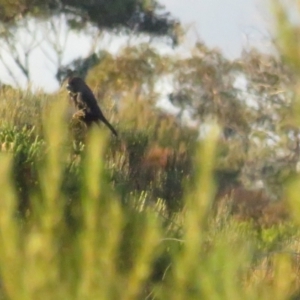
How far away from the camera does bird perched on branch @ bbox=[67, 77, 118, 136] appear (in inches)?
389

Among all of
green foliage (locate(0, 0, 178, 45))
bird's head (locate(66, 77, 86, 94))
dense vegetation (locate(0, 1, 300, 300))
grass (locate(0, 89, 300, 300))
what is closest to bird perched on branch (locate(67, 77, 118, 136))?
bird's head (locate(66, 77, 86, 94))

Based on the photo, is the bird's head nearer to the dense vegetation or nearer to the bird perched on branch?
the bird perched on branch

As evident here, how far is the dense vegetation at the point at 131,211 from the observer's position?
250 centimetres

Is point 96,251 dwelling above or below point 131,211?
above

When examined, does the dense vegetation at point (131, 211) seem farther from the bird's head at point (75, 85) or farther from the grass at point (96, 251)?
the bird's head at point (75, 85)

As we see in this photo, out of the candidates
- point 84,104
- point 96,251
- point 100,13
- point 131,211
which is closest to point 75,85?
point 84,104

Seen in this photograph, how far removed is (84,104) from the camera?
33.2 ft

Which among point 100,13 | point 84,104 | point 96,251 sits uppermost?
point 96,251

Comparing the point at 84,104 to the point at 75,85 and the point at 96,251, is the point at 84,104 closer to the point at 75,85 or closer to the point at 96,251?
the point at 75,85

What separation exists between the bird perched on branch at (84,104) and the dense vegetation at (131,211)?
198 millimetres

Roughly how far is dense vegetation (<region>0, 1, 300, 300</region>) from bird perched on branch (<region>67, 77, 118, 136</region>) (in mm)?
198

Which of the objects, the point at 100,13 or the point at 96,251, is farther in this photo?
the point at 100,13

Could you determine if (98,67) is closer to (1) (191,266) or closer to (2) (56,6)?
(2) (56,6)

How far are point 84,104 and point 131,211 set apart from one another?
562 centimetres
